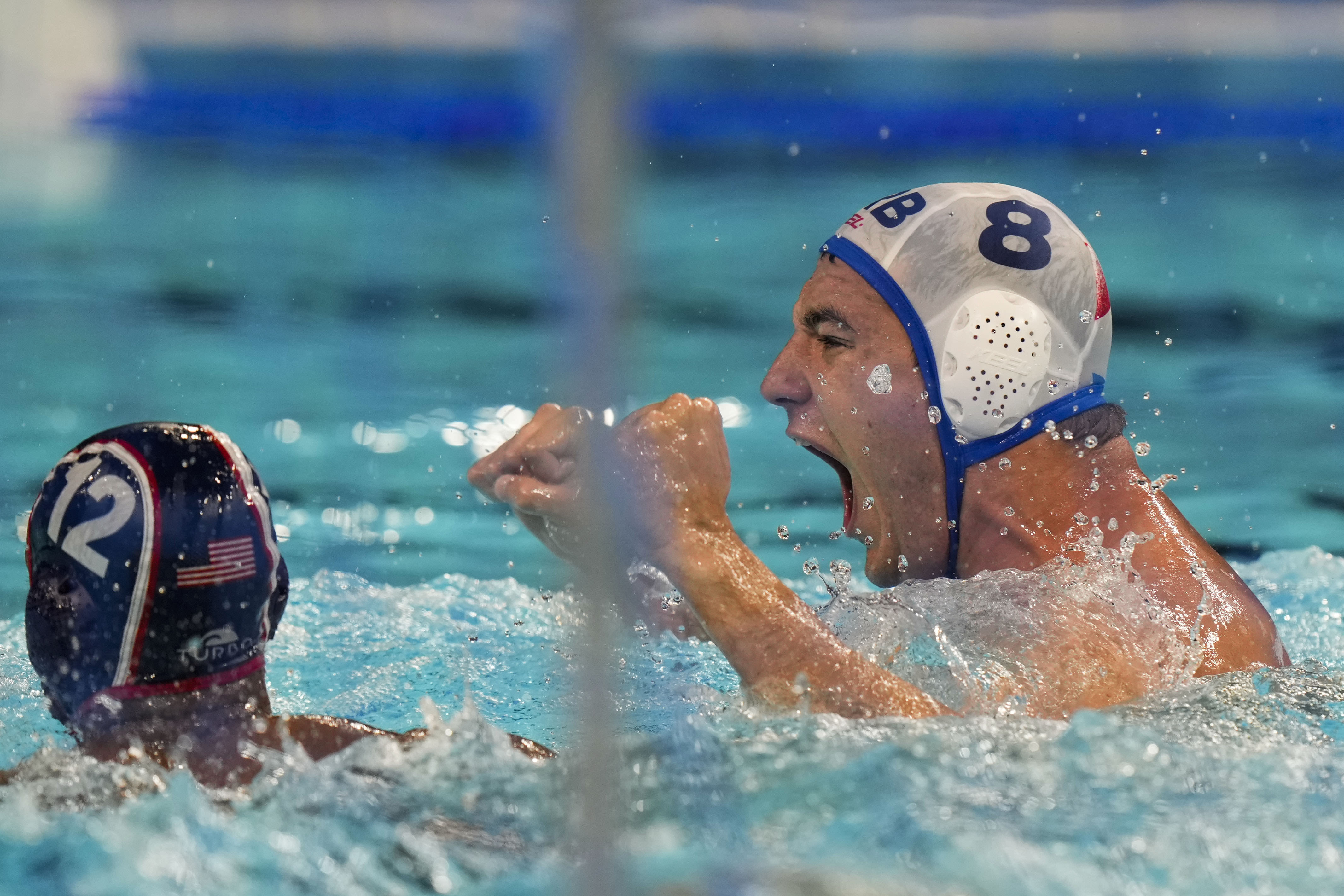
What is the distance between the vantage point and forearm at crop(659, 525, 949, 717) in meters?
1.81

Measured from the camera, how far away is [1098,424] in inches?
92.4

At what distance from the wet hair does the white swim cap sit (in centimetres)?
1

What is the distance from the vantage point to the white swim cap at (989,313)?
7.49 feet

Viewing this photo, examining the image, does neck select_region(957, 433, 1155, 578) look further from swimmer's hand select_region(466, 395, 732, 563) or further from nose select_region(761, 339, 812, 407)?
swimmer's hand select_region(466, 395, 732, 563)

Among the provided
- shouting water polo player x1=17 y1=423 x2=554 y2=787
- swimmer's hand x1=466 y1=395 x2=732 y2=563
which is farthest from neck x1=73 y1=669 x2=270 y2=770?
swimmer's hand x1=466 y1=395 x2=732 y2=563

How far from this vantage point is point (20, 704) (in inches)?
91.5

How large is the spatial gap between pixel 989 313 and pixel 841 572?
537 mm

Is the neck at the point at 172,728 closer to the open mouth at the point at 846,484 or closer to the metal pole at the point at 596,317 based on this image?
the metal pole at the point at 596,317

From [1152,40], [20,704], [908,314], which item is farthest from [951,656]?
[1152,40]

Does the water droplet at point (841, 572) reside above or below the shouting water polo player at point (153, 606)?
below

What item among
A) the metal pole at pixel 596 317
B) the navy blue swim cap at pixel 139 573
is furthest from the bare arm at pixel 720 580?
the metal pole at pixel 596 317

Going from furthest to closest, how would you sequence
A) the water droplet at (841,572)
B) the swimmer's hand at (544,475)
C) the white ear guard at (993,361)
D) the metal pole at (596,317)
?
the water droplet at (841,572)
the white ear guard at (993,361)
the swimmer's hand at (544,475)
the metal pole at (596,317)

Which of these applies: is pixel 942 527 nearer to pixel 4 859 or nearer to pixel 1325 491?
pixel 4 859

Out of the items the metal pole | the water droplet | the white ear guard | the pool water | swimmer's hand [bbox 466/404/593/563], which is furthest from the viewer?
the water droplet
